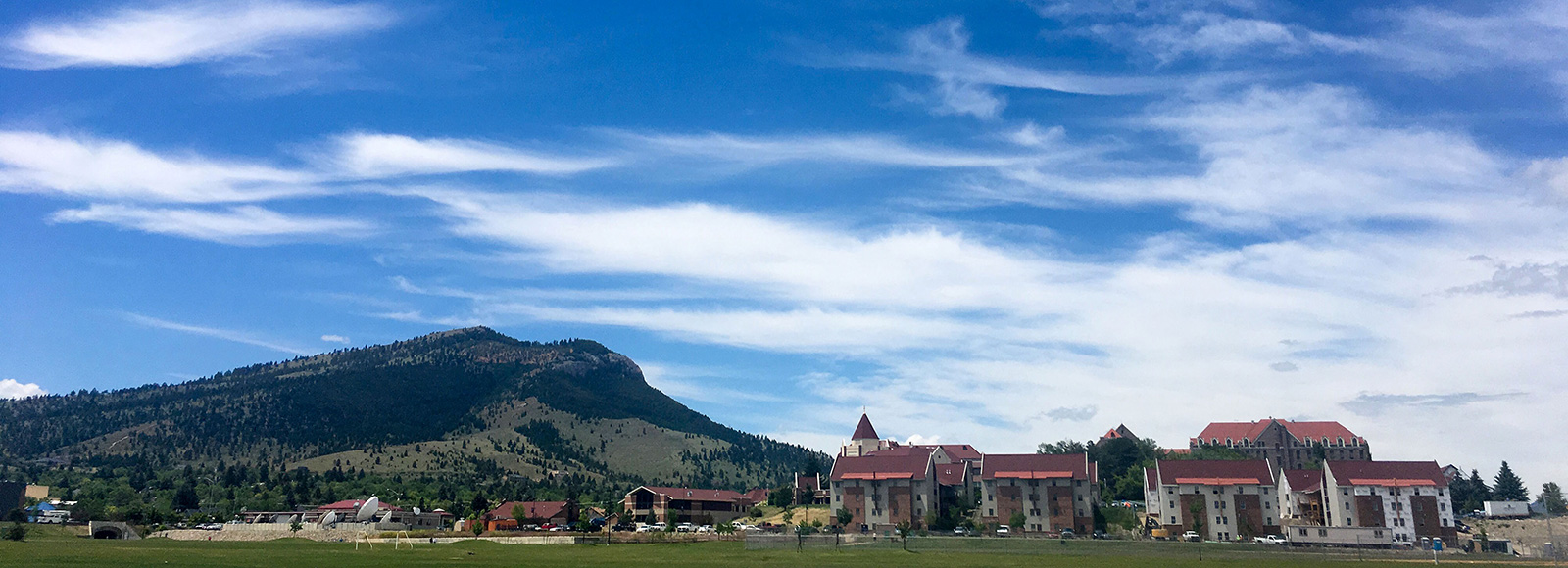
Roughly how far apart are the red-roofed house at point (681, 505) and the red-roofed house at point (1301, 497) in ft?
293

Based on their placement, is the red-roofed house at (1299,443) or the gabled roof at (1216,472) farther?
the red-roofed house at (1299,443)

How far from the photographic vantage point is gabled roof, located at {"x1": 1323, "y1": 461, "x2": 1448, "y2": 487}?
12825 cm

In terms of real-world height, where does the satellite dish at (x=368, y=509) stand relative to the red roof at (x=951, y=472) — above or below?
below

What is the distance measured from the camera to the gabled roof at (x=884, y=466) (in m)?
150

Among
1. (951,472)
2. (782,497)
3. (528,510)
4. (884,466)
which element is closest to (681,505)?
(782,497)

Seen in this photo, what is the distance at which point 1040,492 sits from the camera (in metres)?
142

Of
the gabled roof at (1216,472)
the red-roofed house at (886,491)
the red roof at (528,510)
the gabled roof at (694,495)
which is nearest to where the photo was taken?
the gabled roof at (1216,472)

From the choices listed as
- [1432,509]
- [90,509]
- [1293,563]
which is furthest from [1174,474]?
[90,509]

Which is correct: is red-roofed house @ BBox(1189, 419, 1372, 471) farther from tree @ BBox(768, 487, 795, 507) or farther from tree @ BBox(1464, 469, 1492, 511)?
tree @ BBox(768, 487, 795, 507)

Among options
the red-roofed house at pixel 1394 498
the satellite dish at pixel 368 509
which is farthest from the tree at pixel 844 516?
the red-roofed house at pixel 1394 498

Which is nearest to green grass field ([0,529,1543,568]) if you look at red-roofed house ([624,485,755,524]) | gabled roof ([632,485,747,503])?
red-roofed house ([624,485,755,524])

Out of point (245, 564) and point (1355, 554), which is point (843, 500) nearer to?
point (1355, 554)

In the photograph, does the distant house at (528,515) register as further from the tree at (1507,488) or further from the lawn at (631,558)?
the tree at (1507,488)

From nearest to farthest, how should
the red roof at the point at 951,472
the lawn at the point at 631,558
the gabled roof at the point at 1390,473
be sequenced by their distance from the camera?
1. the lawn at the point at 631,558
2. the gabled roof at the point at 1390,473
3. the red roof at the point at 951,472
